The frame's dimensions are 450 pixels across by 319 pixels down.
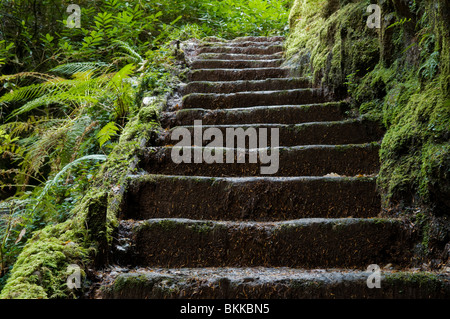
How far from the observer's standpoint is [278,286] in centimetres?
182

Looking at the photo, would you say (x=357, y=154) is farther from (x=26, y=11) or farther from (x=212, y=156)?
(x=26, y=11)

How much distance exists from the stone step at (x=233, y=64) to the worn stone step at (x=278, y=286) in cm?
400

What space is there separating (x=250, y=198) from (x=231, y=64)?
3.32 meters

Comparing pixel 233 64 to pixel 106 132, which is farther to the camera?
pixel 233 64

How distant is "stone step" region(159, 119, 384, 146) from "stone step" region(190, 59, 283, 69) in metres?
2.24

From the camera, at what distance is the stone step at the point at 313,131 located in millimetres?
3068

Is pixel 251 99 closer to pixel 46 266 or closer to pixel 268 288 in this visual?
pixel 268 288

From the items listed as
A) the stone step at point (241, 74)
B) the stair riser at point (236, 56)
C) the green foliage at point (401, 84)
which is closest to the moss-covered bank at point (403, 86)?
the green foliage at point (401, 84)

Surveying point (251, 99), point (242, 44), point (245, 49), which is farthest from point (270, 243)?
point (242, 44)

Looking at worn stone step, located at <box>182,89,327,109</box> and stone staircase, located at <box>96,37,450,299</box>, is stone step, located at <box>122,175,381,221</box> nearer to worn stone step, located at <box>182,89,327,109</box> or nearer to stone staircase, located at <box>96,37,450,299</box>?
stone staircase, located at <box>96,37,450,299</box>

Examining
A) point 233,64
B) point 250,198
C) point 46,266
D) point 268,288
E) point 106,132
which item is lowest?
point 268,288

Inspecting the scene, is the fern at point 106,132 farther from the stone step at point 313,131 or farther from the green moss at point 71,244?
the stone step at point 313,131

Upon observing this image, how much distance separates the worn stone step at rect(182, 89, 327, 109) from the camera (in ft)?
12.9
